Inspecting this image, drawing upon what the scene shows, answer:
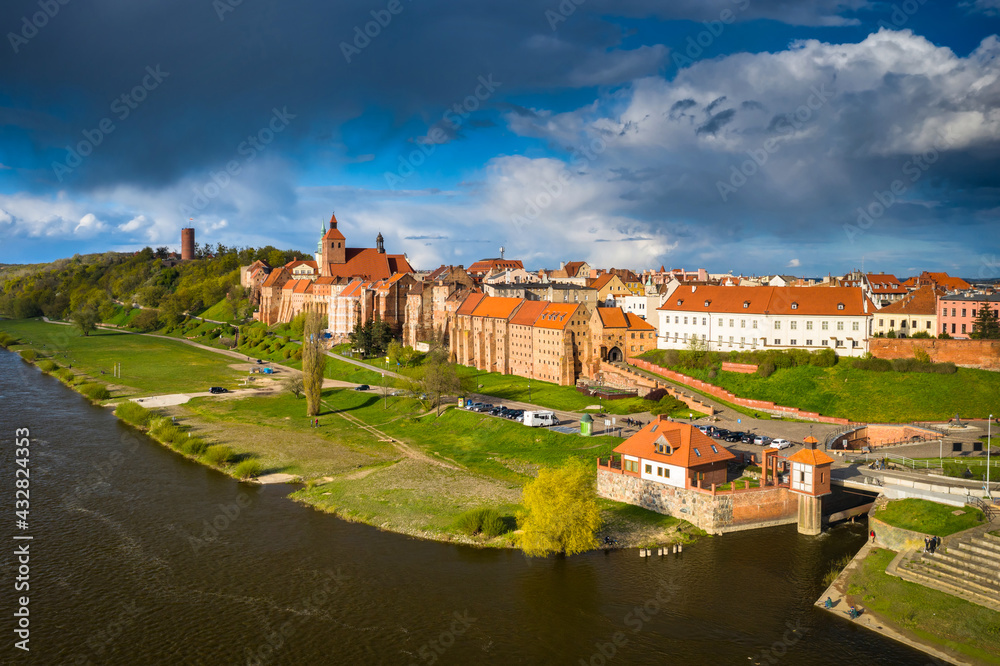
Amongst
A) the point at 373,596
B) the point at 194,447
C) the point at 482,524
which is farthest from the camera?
the point at 194,447

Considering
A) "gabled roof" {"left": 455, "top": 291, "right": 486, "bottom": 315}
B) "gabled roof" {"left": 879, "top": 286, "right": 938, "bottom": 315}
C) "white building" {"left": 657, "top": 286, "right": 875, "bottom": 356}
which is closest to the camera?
"white building" {"left": 657, "top": 286, "right": 875, "bottom": 356}

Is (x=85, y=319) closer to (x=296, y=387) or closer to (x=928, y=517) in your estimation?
(x=296, y=387)

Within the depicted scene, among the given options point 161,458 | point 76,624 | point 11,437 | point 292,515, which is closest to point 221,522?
point 292,515

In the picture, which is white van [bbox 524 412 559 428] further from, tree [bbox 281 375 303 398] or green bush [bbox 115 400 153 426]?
green bush [bbox 115 400 153 426]

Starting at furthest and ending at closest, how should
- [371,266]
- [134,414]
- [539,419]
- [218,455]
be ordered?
1. [371,266]
2. [134,414]
3. [539,419]
4. [218,455]

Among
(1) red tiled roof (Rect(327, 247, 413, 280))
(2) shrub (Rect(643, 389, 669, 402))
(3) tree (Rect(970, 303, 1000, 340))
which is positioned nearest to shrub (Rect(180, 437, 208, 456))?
(2) shrub (Rect(643, 389, 669, 402))

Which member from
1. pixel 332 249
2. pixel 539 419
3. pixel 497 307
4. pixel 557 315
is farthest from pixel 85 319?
pixel 539 419

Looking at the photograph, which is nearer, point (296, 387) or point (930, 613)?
point (930, 613)
